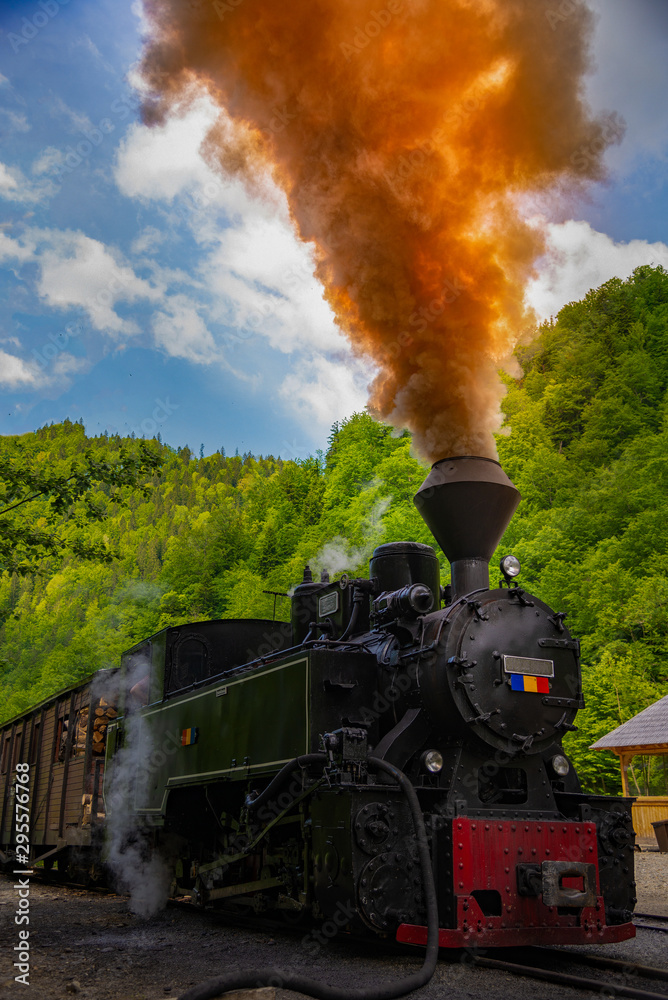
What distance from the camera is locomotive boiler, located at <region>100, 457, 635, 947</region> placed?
17.3ft

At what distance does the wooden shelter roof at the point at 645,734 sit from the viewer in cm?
1391

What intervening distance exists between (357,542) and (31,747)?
9.60m

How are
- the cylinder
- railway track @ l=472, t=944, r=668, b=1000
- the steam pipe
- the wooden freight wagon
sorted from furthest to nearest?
the wooden freight wagon → the cylinder → the steam pipe → railway track @ l=472, t=944, r=668, b=1000

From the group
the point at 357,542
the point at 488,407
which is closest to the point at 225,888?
the point at 488,407

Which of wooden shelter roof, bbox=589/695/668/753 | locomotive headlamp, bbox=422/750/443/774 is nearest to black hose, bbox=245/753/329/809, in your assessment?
locomotive headlamp, bbox=422/750/443/774

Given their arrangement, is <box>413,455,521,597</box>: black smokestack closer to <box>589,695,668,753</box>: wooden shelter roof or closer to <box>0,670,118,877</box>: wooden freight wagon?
<box>0,670,118,877</box>: wooden freight wagon

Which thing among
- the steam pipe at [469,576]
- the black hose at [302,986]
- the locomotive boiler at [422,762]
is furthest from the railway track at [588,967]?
the steam pipe at [469,576]

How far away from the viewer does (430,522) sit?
7.08 m

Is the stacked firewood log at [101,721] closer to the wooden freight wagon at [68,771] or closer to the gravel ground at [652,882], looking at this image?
the wooden freight wagon at [68,771]

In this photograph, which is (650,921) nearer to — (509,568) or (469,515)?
(509,568)

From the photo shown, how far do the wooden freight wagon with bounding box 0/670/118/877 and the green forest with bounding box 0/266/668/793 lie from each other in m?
1.48

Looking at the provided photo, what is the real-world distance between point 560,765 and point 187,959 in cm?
304

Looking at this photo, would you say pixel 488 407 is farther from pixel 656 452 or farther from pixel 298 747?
pixel 656 452

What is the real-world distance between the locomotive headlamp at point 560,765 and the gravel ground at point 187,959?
125cm
